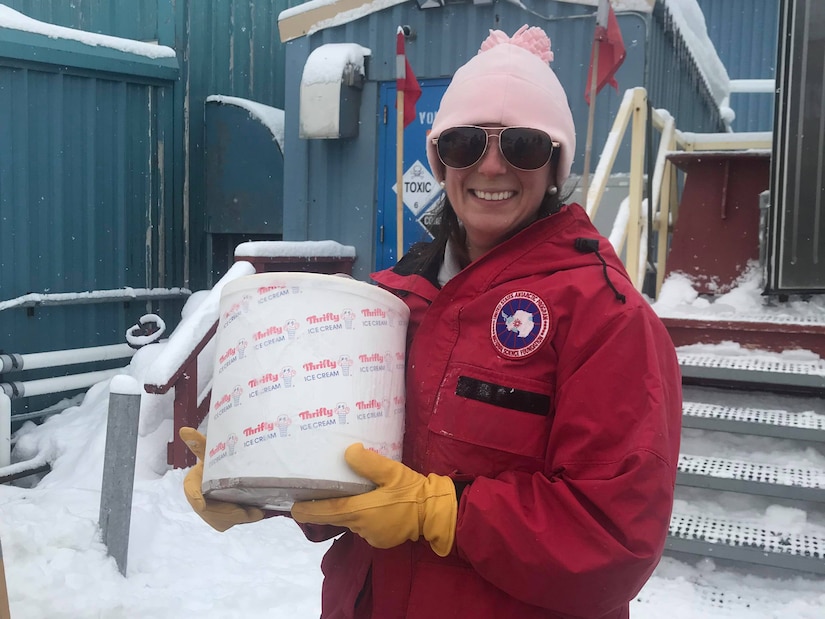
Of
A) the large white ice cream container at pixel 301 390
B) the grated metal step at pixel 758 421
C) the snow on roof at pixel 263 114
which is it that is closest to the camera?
the large white ice cream container at pixel 301 390

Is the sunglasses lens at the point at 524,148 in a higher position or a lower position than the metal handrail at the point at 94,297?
higher

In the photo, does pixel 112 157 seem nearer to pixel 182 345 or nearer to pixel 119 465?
pixel 182 345

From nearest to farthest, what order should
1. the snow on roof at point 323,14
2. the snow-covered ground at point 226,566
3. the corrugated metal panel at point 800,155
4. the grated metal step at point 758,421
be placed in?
the snow-covered ground at point 226,566, the grated metal step at point 758,421, the corrugated metal panel at point 800,155, the snow on roof at point 323,14

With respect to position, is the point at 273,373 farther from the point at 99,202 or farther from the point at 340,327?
the point at 99,202

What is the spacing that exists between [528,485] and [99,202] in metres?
7.06

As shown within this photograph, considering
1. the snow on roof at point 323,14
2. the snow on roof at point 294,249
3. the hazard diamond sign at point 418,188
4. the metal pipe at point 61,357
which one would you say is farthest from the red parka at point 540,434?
the snow on roof at point 323,14

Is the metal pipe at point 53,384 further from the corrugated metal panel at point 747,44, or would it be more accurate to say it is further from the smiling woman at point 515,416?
the corrugated metal panel at point 747,44

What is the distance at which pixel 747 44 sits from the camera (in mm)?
11312

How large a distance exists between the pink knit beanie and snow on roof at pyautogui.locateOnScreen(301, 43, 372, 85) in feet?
17.7

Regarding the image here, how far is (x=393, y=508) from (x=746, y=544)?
2.51 meters

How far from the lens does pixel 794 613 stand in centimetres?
298

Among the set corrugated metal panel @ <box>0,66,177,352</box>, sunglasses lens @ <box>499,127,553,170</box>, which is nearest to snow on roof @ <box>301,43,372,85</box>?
corrugated metal panel @ <box>0,66,177,352</box>

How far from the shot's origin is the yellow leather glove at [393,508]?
1202mm

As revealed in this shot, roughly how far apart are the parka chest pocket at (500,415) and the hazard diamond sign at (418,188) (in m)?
5.46
